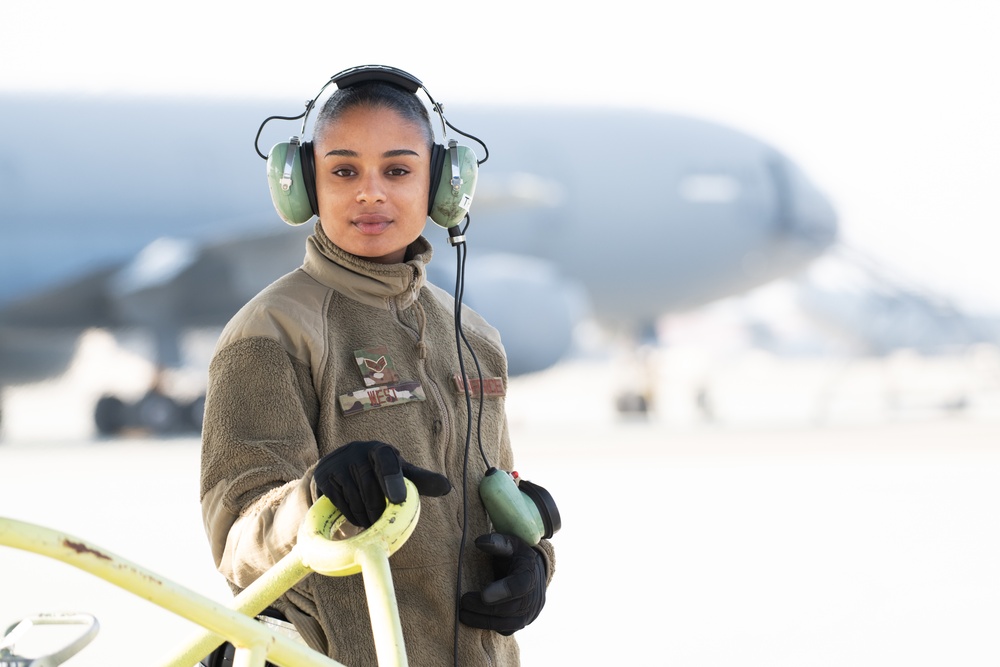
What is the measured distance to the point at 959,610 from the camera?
4648 millimetres

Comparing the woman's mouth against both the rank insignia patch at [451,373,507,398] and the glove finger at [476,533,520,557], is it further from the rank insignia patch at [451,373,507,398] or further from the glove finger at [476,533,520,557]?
the glove finger at [476,533,520,557]

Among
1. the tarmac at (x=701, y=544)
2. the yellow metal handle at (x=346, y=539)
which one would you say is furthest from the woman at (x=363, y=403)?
the tarmac at (x=701, y=544)

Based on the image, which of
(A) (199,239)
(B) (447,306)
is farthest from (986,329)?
(B) (447,306)

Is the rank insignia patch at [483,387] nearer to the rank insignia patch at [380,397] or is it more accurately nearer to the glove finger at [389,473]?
the rank insignia patch at [380,397]

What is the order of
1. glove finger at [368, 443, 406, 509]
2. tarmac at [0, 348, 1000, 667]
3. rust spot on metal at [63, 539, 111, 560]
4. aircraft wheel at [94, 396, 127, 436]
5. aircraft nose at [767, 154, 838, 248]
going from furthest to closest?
aircraft nose at [767, 154, 838, 248] < aircraft wheel at [94, 396, 127, 436] < tarmac at [0, 348, 1000, 667] < glove finger at [368, 443, 406, 509] < rust spot on metal at [63, 539, 111, 560]

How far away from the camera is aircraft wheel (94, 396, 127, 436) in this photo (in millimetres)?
12812

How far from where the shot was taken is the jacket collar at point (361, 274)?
152 cm

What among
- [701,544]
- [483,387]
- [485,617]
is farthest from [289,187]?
[701,544]

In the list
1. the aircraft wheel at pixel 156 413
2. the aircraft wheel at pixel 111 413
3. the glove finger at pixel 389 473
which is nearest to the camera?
the glove finger at pixel 389 473

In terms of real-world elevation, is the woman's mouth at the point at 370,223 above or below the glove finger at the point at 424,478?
above

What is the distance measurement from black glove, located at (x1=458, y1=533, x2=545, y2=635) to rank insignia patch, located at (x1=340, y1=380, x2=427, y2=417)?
0.22m

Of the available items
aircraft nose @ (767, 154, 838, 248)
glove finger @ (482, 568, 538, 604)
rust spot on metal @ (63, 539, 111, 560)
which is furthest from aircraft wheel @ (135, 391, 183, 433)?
rust spot on metal @ (63, 539, 111, 560)

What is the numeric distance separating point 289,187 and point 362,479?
61 centimetres

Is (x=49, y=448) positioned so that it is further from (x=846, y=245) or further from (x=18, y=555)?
(x=846, y=245)
